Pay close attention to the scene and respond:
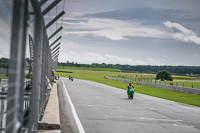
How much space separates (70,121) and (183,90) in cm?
2712

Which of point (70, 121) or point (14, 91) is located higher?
point (14, 91)

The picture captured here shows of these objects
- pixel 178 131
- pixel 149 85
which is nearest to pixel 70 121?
pixel 178 131

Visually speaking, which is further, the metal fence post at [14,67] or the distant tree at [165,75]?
the distant tree at [165,75]

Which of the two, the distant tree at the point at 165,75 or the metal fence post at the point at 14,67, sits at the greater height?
the metal fence post at the point at 14,67

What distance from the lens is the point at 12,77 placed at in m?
2.54

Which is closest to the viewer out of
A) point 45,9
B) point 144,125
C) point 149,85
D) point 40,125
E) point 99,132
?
point 45,9

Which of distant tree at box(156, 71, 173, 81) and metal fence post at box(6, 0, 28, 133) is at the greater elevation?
metal fence post at box(6, 0, 28, 133)

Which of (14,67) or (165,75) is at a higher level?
(14,67)

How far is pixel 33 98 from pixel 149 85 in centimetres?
4535

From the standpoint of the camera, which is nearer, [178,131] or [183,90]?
[178,131]

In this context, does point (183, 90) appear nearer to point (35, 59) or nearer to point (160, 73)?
point (35, 59)

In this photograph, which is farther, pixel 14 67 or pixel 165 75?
pixel 165 75

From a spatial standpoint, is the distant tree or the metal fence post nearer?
the metal fence post

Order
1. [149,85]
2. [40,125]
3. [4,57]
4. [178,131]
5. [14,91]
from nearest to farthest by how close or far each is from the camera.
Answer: [14,91] < [4,57] < [40,125] < [178,131] < [149,85]
